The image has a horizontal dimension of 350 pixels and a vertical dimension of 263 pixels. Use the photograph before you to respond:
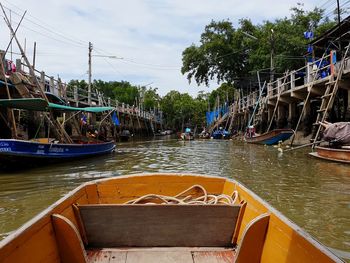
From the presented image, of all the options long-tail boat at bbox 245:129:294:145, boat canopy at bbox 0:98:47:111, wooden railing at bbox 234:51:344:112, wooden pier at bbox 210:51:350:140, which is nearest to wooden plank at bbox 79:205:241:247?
boat canopy at bbox 0:98:47:111

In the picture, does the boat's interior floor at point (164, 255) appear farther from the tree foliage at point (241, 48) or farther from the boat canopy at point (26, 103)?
the tree foliage at point (241, 48)

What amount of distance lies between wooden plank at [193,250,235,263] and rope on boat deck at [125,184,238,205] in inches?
24.6

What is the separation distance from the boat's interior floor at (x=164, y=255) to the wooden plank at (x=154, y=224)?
0.21ft

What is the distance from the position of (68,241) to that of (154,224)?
2.68 feet

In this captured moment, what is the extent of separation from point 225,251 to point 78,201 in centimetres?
162

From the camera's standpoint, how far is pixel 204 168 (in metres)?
12.1

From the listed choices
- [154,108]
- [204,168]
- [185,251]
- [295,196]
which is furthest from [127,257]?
[154,108]

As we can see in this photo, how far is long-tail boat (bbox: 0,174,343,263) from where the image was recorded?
258 centimetres

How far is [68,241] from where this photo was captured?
2953mm

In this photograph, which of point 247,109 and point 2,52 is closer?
point 2,52

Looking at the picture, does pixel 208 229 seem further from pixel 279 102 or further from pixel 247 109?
pixel 247 109

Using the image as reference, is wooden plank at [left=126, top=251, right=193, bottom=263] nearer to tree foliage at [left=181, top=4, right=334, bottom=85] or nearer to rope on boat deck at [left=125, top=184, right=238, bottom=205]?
rope on boat deck at [left=125, top=184, right=238, bottom=205]

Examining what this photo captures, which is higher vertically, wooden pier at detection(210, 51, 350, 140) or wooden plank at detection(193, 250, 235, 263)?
wooden pier at detection(210, 51, 350, 140)

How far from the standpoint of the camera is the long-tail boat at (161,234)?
2.58 metres
